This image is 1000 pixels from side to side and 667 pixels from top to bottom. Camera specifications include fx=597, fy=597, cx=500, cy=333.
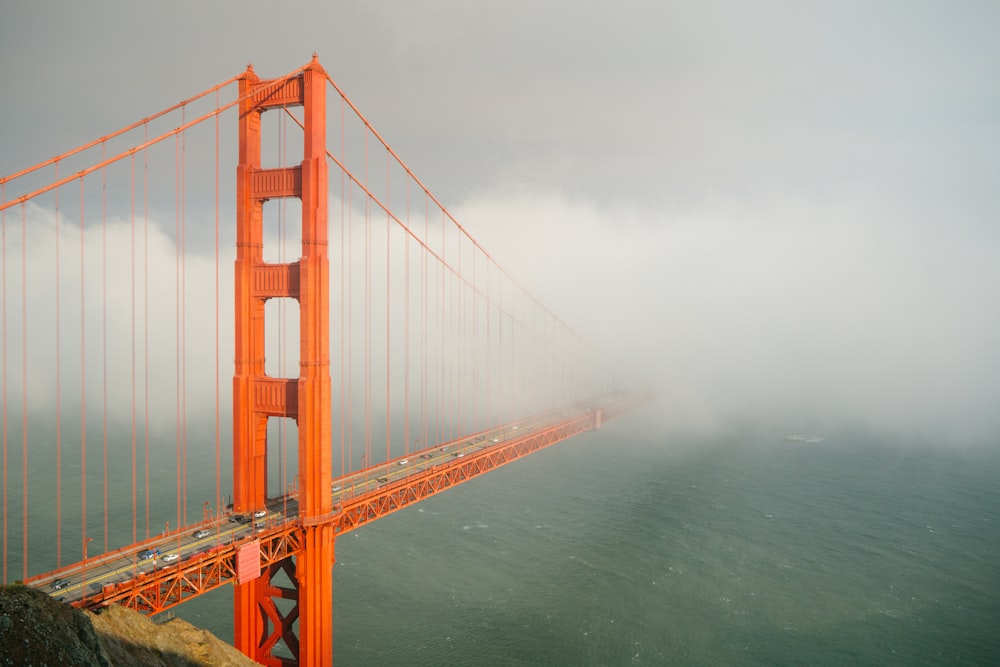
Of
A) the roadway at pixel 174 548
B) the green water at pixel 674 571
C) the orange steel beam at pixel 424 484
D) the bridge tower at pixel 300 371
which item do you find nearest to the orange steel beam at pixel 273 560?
the orange steel beam at pixel 424 484

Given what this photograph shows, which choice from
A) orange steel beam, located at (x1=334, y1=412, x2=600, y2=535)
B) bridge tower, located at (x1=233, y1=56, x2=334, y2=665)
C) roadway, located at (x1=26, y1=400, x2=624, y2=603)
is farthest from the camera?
orange steel beam, located at (x1=334, y1=412, x2=600, y2=535)

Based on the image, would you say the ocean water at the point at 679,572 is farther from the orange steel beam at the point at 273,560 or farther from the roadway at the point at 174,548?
the roadway at the point at 174,548

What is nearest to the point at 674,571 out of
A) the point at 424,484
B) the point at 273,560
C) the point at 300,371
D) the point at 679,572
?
the point at 679,572

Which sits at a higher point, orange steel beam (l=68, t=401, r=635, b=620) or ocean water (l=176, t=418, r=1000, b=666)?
orange steel beam (l=68, t=401, r=635, b=620)

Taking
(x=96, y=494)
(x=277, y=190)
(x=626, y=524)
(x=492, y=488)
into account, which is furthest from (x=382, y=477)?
(x=96, y=494)

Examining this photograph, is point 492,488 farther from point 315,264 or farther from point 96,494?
point 315,264

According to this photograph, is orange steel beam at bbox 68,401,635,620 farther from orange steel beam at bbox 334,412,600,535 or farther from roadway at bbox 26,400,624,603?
roadway at bbox 26,400,624,603

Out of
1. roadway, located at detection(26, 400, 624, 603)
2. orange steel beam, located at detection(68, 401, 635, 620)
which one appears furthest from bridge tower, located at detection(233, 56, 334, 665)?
roadway, located at detection(26, 400, 624, 603)
